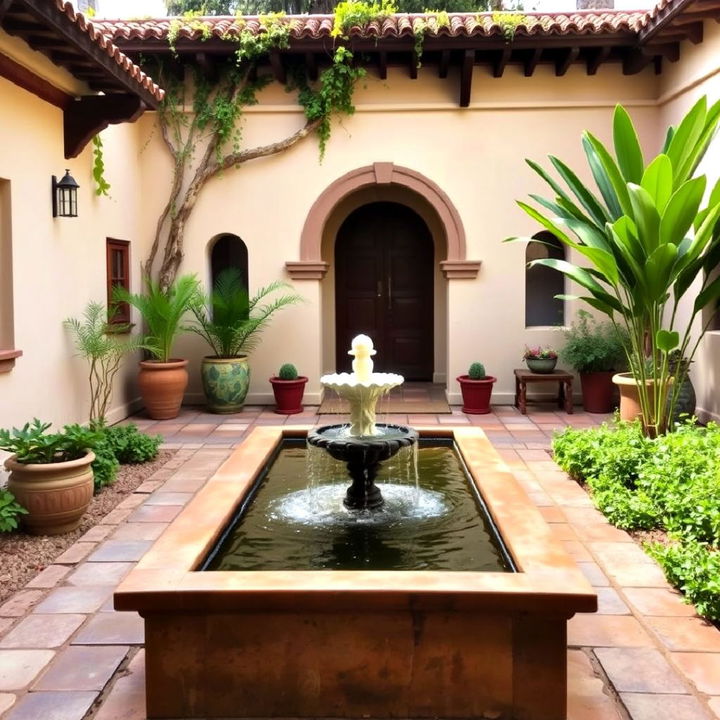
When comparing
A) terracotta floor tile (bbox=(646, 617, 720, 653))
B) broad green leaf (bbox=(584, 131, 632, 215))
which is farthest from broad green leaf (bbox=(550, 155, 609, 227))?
terracotta floor tile (bbox=(646, 617, 720, 653))

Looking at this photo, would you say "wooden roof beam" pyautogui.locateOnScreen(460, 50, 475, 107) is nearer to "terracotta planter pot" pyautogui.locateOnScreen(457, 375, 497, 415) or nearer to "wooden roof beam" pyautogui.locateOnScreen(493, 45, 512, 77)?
"wooden roof beam" pyautogui.locateOnScreen(493, 45, 512, 77)

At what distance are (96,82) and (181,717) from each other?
7.15 m

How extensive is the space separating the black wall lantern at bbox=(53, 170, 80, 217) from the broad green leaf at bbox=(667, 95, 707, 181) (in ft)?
17.9

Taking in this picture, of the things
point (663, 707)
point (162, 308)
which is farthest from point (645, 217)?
point (162, 308)

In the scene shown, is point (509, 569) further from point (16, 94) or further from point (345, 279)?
point (345, 279)

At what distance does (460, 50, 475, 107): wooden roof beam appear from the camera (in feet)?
32.8

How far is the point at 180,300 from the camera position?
9898mm

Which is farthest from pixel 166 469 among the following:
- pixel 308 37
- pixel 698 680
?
pixel 308 37

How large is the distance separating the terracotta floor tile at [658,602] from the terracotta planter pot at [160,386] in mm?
6797

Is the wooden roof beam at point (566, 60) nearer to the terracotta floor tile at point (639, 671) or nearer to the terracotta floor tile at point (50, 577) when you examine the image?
the terracotta floor tile at point (639, 671)

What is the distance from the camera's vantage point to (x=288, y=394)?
1046 cm

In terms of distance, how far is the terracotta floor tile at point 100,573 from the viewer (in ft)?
15.0

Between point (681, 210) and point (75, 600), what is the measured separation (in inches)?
202

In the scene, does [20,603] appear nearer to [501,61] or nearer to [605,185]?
[605,185]
